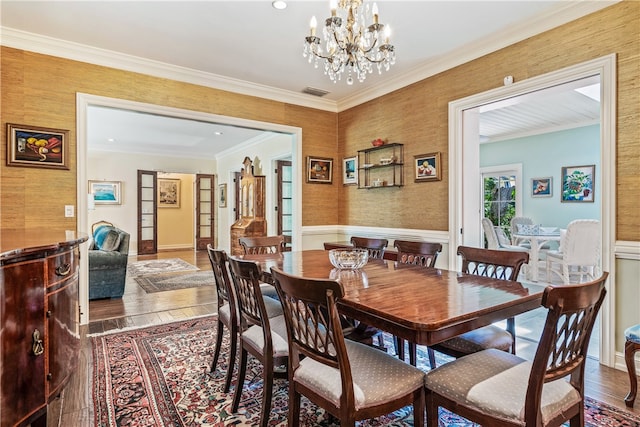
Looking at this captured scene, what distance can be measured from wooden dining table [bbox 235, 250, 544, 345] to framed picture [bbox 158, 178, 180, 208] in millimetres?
9101

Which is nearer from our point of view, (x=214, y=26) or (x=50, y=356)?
(x=50, y=356)

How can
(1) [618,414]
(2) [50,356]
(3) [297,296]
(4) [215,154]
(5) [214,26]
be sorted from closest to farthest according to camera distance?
(3) [297,296], (2) [50,356], (1) [618,414], (5) [214,26], (4) [215,154]

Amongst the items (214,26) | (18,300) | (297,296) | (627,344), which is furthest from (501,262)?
(214,26)

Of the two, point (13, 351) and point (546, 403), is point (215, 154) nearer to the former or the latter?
point (13, 351)

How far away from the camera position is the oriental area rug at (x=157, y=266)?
6.54m

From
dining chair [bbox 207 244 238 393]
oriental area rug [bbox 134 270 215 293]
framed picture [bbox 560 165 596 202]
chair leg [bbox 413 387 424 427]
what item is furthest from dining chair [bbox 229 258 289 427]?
framed picture [bbox 560 165 596 202]

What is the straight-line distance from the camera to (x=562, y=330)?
4.17ft

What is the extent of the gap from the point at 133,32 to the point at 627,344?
4.40 metres

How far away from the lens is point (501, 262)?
7.30 feet

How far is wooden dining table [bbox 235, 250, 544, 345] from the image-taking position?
129 cm

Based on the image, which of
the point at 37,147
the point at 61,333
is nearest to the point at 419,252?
the point at 61,333

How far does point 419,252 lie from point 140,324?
286cm

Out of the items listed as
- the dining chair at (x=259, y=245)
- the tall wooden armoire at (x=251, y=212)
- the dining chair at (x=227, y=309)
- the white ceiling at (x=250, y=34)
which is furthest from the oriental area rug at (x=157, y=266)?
the dining chair at (x=227, y=309)

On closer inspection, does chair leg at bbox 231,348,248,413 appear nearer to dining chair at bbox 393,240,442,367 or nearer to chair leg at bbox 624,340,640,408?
dining chair at bbox 393,240,442,367
